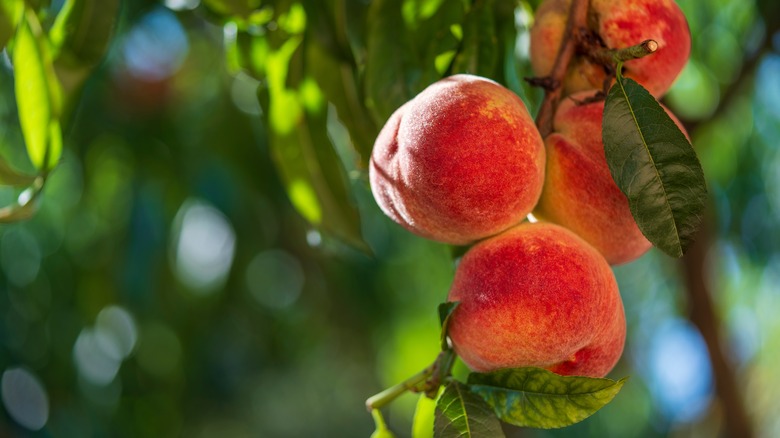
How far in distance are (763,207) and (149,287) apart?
169 centimetres

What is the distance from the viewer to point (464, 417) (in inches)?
25.9

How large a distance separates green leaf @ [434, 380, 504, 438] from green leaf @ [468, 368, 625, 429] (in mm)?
13

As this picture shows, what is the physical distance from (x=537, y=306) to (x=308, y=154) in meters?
0.54

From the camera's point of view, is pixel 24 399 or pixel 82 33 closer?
pixel 82 33

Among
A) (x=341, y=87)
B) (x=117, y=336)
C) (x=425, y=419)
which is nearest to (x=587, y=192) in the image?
(x=425, y=419)

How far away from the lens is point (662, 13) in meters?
0.80

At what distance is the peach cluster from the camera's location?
2.14 ft

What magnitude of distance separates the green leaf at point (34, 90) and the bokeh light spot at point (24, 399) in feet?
6.88

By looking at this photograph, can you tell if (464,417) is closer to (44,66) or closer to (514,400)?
(514,400)

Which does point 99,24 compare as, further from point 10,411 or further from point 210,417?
point 210,417

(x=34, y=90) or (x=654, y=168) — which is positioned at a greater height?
(x=654, y=168)

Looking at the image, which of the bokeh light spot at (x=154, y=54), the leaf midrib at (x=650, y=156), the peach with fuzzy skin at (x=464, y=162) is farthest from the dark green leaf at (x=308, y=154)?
the bokeh light spot at (x=154, y=54)

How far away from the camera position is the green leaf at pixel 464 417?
65 centimetres

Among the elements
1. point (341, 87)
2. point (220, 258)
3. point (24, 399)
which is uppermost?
point (341, 87)
